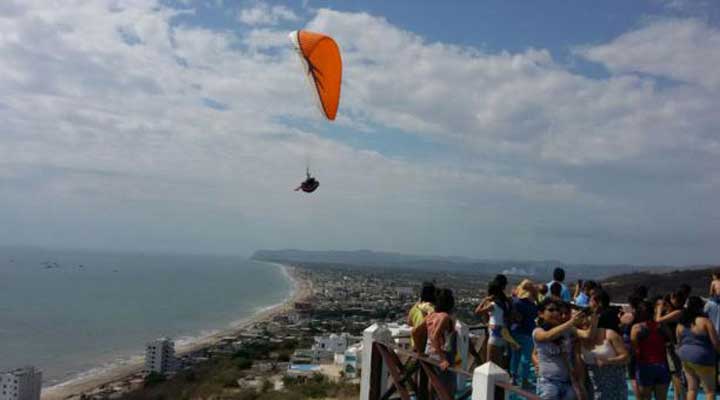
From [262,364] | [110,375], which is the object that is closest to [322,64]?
[262,364]

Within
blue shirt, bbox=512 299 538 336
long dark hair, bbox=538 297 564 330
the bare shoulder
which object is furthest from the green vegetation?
long dark hair, bbox=538 297 564 330

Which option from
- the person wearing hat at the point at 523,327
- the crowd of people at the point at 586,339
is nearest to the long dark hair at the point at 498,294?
the crowd of people at the point at 586,339

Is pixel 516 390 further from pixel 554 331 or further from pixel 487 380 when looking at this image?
pixel 554 331

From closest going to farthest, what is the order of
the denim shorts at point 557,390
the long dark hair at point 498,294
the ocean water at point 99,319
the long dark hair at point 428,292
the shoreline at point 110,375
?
the denim shorts at point 557,390 < the long dark hair at point 428,292 < the long dark hair at point 498,294 < the shoreline at point 110,375 < the ocean water at point 99,319

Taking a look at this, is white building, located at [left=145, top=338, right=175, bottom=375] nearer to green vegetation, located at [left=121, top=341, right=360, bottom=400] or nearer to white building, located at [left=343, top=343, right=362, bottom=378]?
green vegetation, located at [left=121, top=341, right=360, bottom=400]

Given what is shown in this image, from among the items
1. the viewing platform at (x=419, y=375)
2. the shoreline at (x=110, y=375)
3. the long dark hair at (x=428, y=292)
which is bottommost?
the shoreline at (x=110, y=375)

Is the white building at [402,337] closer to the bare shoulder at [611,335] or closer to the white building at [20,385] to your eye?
the bare shoulder at [611,335]

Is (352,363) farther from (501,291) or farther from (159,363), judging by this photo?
(159,363)
